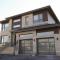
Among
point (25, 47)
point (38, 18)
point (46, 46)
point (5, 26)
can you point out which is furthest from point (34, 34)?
point (5, 26)

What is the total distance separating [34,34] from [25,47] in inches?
117

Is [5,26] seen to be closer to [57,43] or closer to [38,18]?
[38,18]

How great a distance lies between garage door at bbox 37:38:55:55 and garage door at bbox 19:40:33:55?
1.69m

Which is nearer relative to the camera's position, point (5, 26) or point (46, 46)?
point (46, 46)

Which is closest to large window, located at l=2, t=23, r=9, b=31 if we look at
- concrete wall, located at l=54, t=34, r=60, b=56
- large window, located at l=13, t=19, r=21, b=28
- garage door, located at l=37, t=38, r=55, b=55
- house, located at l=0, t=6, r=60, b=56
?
house, located at l=0, t=6, r=60, b=56

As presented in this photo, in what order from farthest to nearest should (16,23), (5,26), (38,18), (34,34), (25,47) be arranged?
(5,26) < (16,23) < (38,18) < (25,47) < (34,34)

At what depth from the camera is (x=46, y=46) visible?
71.5 ft

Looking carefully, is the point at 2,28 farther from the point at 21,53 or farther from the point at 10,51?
the point at 21,53

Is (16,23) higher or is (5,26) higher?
(16,23)

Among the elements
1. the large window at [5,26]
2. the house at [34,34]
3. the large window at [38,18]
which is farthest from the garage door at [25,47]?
the large window at [5,26]

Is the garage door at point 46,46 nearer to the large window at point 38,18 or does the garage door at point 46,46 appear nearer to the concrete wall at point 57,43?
the concrete wall at point 57,43

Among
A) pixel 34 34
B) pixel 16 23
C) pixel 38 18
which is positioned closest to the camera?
pixel 34 34

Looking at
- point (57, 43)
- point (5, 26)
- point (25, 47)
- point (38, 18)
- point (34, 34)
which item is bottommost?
point (25, 47)

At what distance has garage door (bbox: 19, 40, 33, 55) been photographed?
23.7 metres
